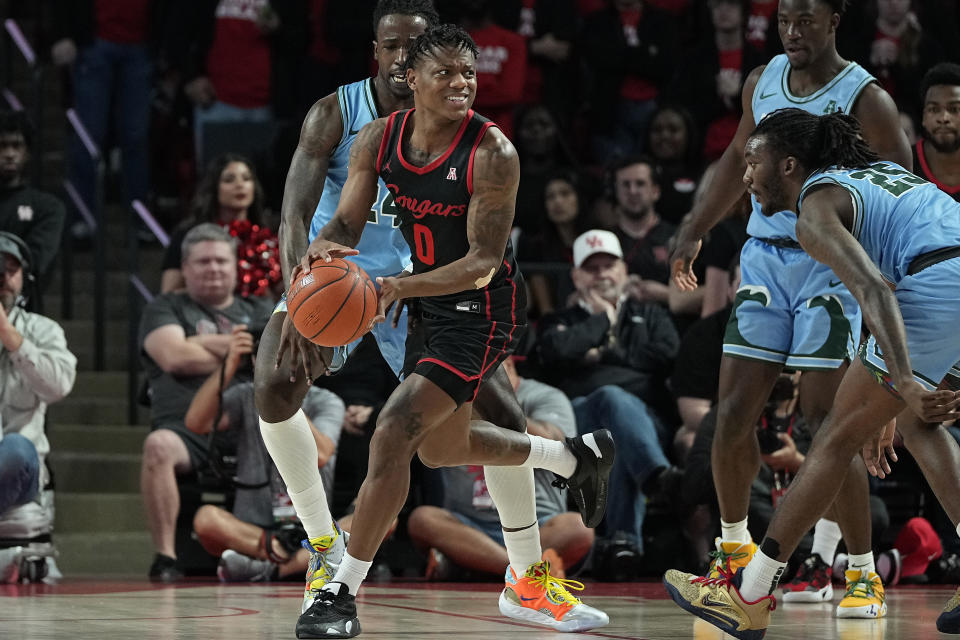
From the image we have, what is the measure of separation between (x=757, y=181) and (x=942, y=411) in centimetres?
99

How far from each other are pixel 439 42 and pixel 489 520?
3.18 m

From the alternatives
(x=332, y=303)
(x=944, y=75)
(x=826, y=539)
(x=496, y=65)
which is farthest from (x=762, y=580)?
(x=496, y=65)

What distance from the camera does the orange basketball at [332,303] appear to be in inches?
172

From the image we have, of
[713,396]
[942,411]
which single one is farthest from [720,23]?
[942,411]

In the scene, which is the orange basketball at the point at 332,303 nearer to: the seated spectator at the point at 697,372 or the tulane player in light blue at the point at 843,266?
the tulane player in light blue at the point at 843,266

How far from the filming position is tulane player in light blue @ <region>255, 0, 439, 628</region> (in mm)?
4938

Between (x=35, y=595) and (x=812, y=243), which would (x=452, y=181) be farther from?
(x=35, y=595)

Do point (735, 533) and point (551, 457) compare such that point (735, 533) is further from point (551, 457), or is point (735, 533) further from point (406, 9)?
point (406, 9)

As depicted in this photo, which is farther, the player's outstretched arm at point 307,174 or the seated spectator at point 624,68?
the seated spectator at point 624,68

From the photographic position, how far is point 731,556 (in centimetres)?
522

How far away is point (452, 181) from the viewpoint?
4617mm

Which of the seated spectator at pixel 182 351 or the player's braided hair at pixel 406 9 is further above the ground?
the player's braided hair at pixel 406 9

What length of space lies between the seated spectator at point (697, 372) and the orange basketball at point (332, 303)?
127 inches

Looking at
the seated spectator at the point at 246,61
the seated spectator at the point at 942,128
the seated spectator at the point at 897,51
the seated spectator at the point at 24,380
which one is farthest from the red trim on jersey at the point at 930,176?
the seated spectator at the point at 246,61
